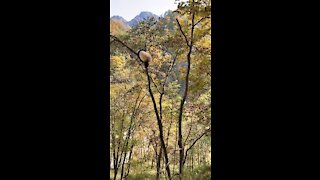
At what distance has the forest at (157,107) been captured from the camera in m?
3.68

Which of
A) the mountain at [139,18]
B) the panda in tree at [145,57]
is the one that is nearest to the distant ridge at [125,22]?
the mountain at [139,18]

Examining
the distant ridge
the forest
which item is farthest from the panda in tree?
the distant ridge

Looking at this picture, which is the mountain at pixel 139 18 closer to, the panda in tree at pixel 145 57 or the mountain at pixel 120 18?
the mountain at pixel 120 18

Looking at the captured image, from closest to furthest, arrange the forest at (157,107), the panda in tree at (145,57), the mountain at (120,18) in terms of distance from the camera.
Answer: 1. the panda in tree at (145,57)
2. the mountain at (120,18)
3. the forest at (157,107)

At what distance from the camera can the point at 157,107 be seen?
151 inches

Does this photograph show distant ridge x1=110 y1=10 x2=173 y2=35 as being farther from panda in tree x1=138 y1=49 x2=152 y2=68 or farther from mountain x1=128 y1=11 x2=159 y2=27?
panda in tree x1=138 y1=49 x2=152 y2=68

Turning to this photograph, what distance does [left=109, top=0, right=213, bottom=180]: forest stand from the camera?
3.68m

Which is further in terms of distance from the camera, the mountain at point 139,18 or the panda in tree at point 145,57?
the mountain at point 139,18

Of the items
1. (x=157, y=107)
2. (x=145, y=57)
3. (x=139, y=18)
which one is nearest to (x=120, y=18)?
(x=139, y=18)
